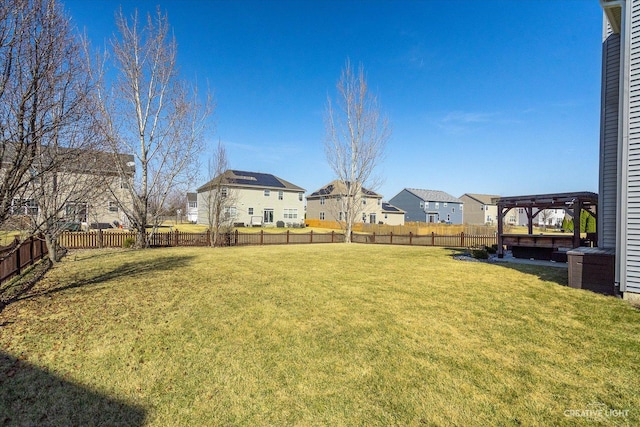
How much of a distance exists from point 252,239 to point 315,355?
52.5 ft

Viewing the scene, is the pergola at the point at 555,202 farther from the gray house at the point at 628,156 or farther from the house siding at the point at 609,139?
the gray house at the point at 628,156

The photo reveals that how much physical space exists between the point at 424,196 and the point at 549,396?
5082 cm

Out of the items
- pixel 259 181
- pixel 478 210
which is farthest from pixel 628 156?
pixel 478 210

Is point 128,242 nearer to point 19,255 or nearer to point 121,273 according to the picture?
point 19,255

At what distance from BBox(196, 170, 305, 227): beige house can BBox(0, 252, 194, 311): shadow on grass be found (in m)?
25.2

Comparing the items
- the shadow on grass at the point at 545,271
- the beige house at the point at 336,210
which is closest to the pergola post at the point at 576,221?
the shadow on grass at the point at 545,271

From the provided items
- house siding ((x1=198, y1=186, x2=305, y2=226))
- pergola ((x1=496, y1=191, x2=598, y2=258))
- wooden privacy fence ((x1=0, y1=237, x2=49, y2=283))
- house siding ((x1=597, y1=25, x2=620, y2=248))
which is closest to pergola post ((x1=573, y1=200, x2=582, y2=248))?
pergola ((x1=496, y1=191, x2=598, y2=258))

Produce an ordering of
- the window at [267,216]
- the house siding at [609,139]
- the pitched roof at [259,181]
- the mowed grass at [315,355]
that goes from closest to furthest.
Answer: the mowed grass at [315,355] → the house siding at [609,139] → the pitched roof at [259,181] → the window at [267,216]

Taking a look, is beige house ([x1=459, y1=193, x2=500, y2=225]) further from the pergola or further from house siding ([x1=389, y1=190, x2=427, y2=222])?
the pergola

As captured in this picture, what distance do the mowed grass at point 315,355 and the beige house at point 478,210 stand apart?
55685 millimetres

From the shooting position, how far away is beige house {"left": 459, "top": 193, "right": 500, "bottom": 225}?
56594 millimetres

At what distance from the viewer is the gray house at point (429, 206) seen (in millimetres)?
50656

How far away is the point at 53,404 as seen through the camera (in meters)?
3.18

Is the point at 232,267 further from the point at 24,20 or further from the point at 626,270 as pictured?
the point at 626,270
